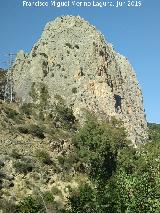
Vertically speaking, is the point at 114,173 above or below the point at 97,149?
below

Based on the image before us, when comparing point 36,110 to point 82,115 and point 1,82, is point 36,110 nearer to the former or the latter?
point 82,115

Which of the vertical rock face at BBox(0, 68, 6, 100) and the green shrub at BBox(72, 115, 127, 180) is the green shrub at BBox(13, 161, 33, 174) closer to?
the green shrub at BBox(72, 115, 127, 180)

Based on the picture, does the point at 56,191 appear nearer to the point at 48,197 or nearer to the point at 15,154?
the point at 48,197

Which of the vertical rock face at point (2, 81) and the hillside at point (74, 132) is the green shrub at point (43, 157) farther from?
the vertical rock face at point (2, 81)

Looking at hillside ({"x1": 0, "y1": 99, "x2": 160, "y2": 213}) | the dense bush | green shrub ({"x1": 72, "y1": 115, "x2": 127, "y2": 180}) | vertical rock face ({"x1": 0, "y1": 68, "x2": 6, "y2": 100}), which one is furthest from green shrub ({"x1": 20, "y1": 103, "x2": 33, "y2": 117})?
the dense bush

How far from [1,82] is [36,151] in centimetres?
3680

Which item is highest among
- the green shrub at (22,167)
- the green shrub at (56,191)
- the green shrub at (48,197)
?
the green shrub at (22,167)

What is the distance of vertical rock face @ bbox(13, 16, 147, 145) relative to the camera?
333 feet

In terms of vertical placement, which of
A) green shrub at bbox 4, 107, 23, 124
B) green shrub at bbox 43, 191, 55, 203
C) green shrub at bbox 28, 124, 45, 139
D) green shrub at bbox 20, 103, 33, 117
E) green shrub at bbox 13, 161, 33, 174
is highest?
green shrub at bbox 20, 103, 33, 117

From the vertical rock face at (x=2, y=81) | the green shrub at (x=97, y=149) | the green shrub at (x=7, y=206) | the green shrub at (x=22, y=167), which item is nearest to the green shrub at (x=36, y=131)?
the green shrub at (x=97, y=149)

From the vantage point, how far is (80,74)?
4085 inches

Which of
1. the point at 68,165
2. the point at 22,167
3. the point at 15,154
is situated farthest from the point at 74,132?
the point at 22,167

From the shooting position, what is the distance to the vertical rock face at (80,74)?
Answer: 101 meters

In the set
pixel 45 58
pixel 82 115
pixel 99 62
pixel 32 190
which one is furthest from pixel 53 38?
pixel 32 190
